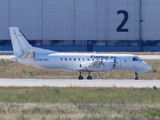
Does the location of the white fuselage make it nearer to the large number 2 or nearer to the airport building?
the large number 2

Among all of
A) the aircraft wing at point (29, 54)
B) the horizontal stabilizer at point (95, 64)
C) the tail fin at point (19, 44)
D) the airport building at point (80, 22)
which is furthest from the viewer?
the airport building at point (80, 22)

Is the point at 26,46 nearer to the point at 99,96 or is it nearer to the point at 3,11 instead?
the point at 99,96

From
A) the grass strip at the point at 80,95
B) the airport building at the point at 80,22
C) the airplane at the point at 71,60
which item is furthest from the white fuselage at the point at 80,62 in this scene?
the airport building at the point at 80,22

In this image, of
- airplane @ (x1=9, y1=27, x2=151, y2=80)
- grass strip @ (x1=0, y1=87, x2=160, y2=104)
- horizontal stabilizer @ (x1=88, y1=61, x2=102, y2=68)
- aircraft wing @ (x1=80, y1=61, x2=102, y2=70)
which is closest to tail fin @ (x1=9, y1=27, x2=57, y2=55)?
airplane @ (x1=9, y1=27, x2=151, y2=80)

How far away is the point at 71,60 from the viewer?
117 feet

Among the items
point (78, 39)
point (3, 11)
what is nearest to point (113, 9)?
point (78, 39)

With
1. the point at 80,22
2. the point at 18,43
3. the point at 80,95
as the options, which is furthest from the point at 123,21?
the point at 80,95

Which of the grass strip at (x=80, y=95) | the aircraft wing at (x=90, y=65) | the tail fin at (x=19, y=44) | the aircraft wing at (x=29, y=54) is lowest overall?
the grass strip at (x=80, y=95)

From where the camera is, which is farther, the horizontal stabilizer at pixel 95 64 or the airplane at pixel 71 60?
the airplane at pixel 71 60

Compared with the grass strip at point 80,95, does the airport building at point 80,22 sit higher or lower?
higher

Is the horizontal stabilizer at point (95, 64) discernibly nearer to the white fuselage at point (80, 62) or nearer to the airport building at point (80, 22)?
the white fuselage at point (80, 62)

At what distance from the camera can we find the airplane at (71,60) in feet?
115

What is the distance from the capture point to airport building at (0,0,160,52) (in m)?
67.2

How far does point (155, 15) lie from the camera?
67500 millimetres
